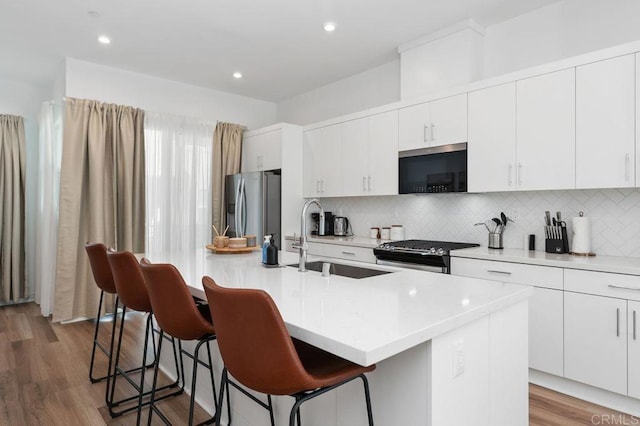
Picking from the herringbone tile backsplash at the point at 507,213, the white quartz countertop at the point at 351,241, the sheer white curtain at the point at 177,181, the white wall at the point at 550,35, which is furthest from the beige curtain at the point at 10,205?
the white wall at the point at 550,35

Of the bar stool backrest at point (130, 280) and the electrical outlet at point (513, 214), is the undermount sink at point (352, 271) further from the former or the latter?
the electrical outlet at point (513, 214)

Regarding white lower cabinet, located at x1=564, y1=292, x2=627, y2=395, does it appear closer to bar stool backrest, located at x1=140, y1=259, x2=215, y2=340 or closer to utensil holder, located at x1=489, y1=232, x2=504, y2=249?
utensil holder, located at x1=489, y1=232, x2=504, y2=249

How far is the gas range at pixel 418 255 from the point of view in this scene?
3.20m

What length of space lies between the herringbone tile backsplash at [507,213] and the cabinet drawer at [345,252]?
0.60m

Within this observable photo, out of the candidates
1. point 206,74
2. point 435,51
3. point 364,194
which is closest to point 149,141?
point 206,74

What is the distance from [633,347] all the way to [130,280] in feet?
9.69

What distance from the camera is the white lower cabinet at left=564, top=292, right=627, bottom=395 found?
7.73 feet

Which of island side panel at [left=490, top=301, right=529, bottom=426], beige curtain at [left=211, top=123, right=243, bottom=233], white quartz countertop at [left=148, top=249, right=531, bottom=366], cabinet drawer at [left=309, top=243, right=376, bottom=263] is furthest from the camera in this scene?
beige curtain at [left=211, top=123, right=243, bottom=233]

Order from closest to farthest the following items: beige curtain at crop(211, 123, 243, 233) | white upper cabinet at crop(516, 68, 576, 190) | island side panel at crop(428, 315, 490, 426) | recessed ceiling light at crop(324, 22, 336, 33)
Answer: island side panel at crop(428, 315, 490, 426)
white upper cabinet at crop(516, 68, 576, 190)
recessed ceiling light at crop(324, 22, 336, 33)
beige curtain at crop(211, 123, 243, 233)

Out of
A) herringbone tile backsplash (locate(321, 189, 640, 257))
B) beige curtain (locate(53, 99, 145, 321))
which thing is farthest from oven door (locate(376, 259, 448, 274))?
beige curtain (locate(53, 99, 145, 321))

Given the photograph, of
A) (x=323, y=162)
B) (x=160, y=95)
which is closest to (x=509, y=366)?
(x=323, y=162)

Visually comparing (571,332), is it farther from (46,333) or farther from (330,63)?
(46,333)

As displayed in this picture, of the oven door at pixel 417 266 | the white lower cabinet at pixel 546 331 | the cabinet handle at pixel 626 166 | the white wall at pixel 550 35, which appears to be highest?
the white wall at pixel 550 35

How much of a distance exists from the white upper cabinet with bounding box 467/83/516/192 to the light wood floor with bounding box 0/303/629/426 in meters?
1.56
